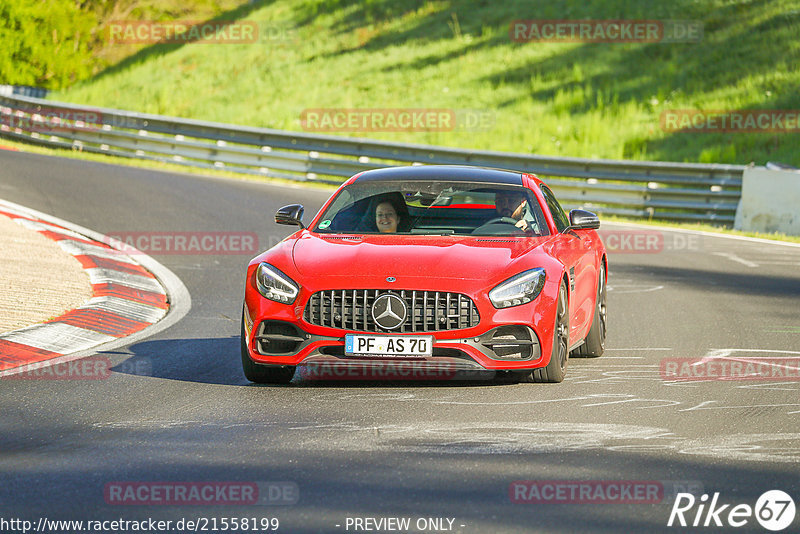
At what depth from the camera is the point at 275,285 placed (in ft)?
26.1

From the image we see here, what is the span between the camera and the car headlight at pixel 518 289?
7727mm

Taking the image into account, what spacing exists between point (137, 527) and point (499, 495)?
4.95ft

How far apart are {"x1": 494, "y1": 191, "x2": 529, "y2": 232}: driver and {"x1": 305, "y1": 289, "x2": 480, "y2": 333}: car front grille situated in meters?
1.45

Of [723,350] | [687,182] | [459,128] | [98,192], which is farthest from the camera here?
[459,128]

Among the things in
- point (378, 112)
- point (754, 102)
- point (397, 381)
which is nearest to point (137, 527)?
point (397, 381)

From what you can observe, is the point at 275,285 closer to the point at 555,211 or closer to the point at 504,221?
the point at 504,221

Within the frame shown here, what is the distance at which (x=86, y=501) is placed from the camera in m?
5.12

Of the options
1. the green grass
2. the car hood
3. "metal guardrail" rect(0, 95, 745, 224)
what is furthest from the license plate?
"metal guardrail" rect(0, 95, 745, 224)

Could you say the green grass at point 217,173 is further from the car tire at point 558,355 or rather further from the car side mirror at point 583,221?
the car tire at point 558,355

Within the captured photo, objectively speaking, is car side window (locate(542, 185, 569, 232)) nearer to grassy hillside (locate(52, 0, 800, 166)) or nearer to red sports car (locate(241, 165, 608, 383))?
red sports car (locate(241, 165, 608, 383))

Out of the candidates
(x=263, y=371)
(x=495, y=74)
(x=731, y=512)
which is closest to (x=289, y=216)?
(x=263, y=371)

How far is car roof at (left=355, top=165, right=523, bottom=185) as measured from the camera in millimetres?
9266

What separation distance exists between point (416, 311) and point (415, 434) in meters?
1.29

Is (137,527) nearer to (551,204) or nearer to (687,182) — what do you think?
(551,204)
